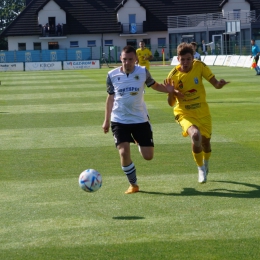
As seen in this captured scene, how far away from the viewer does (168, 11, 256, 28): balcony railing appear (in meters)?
72.0

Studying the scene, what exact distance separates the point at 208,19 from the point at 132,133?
71323mm

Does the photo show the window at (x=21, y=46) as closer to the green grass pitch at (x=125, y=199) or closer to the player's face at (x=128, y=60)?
the green grass pitch at (x=125, y=199)

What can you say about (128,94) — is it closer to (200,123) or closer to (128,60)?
(128,60)

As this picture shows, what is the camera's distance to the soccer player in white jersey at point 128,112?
9.47 meters

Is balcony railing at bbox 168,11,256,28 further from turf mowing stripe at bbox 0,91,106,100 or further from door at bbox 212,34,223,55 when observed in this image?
turf mowing stripe at bbox 0,91,106,100

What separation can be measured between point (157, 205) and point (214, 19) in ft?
237

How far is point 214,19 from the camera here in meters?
79.0

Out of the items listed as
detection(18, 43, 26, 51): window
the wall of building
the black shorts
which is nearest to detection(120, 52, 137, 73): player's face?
the black shorts

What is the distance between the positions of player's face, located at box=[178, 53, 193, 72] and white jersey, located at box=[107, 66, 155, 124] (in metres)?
0.56

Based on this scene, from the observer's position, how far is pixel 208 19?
3127 inches

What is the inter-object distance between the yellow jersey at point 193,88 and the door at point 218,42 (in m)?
58.1

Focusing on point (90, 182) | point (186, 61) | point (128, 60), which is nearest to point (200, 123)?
point (186, 61)

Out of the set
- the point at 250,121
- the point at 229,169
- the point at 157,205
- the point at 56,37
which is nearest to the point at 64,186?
the point at 157,205

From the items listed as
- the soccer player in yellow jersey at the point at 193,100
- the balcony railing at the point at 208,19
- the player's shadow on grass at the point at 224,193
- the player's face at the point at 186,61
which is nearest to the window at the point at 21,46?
the balcony railing at the point at 208,19
